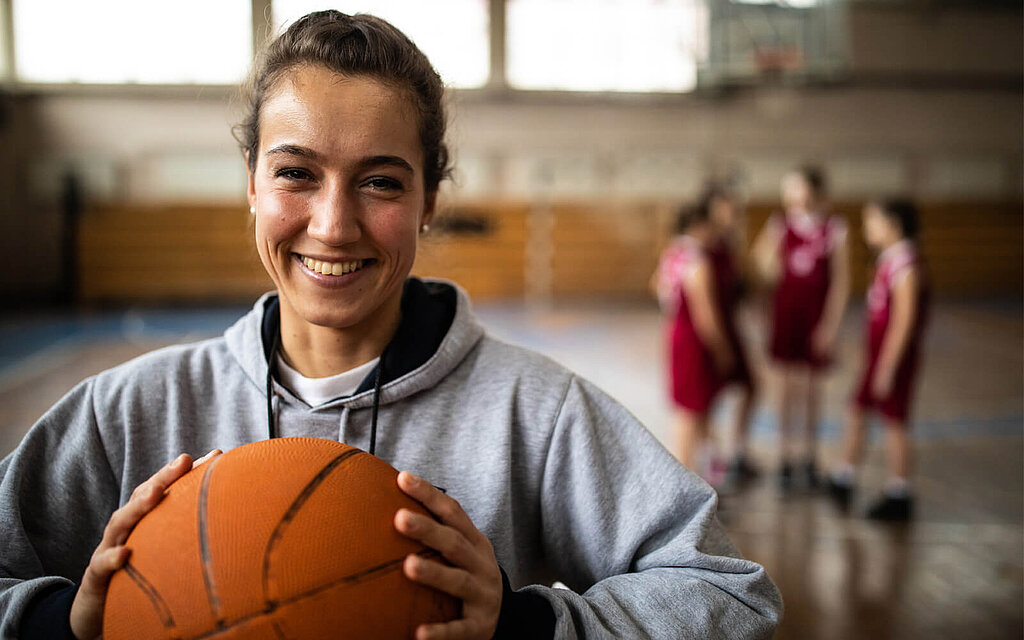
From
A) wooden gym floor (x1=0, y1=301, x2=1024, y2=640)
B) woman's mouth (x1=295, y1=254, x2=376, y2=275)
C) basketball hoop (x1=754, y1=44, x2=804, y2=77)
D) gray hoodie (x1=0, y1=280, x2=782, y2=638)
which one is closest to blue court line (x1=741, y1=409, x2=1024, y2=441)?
wooden gym floor (x1=0, y1=301, x2=1024, y2=640)

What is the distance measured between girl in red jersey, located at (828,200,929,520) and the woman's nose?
3.27 meters

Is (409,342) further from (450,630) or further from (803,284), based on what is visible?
(803,284)

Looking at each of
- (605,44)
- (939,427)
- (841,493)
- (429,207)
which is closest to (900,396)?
(841,493)

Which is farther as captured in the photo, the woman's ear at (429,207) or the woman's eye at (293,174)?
the woman's ear at (429,207)

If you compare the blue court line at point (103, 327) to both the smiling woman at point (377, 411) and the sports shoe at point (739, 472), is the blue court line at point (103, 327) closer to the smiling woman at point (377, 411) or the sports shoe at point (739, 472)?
the sports shoe at point (739, 472)

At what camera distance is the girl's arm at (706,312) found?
3930mm

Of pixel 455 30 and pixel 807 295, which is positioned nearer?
pixel 807 295

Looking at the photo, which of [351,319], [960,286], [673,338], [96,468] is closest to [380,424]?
[351,319]

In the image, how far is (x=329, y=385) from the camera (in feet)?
4.00

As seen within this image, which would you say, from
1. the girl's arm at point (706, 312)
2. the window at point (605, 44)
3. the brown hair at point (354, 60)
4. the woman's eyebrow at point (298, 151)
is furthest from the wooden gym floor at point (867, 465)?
the window at point (605, 44)

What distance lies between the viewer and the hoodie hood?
3.96 ft

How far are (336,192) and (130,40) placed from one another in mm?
11644

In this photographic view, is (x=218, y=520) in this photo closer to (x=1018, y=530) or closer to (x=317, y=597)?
(x=317, y=597)

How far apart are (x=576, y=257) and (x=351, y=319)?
1102 centimetres
